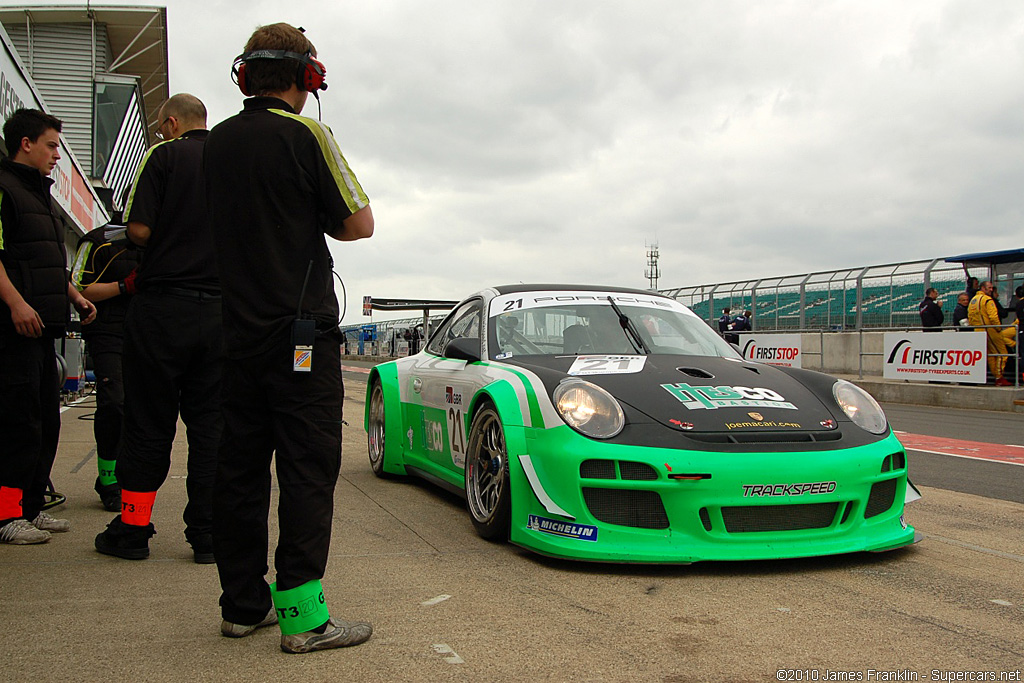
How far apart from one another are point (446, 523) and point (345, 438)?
4.68 meters

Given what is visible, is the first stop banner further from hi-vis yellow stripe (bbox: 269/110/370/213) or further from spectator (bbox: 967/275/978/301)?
hi-vis yellow stripe (bbox: 269/110/370/213)

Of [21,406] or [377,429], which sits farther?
[377,429]

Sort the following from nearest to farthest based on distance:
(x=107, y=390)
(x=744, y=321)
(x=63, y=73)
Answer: (x=107, y=390) < (x=744, y=321) < (x=63, y=73)

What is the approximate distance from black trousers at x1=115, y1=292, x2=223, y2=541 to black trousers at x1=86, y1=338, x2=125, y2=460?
1172 mm

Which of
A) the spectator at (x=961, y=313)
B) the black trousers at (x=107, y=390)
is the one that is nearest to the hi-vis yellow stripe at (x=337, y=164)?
the black trousers at (x=107, y=390)

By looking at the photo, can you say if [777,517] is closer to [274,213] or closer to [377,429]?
[274,213]

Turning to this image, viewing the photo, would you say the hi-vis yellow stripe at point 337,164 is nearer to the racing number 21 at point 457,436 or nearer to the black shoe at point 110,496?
the racing number 21 at point 457,436

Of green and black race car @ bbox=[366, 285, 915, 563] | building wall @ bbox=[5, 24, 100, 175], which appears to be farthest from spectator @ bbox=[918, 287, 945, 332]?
building wall @ bbox=[5, 24, 100, 175]

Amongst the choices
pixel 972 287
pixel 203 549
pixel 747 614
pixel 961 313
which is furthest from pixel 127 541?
pixel 972 287

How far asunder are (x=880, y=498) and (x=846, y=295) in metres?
17.0

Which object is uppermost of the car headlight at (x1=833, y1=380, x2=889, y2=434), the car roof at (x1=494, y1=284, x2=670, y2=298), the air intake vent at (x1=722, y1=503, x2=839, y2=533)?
the car roof at (x1=494, y1=284, x2=670, y2=298)

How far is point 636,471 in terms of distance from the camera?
360cm

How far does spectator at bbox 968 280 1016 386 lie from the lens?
1498 centimetres

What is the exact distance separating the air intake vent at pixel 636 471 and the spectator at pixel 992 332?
13.4 m
